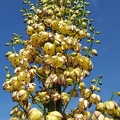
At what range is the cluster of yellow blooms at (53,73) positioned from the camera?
364cm

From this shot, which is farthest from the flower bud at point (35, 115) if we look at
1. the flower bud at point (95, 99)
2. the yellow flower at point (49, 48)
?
the yellow flower at point (49, 48)

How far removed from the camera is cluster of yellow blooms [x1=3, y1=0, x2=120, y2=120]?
3.64 meters

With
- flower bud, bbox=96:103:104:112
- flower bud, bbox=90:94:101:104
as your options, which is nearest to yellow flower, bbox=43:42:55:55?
flower bud, bbox=90:94:101:104

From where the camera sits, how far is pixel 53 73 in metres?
3.87

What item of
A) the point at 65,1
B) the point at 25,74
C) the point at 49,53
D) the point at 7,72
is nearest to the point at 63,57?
the point at 49,53

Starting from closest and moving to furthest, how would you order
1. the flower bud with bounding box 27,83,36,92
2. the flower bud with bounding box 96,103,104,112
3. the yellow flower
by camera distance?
the flower bud with bounding box 96,103,104,112 → the flower bud with bounding box 27,83,36,92 → the yellow flower

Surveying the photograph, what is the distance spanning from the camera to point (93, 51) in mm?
4328

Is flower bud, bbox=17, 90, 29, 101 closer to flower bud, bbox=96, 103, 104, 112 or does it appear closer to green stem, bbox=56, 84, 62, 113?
green stem, bbox=56, 84, 62, 113

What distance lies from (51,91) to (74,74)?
346mm

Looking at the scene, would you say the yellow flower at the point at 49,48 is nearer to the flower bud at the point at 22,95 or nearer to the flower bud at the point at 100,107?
the flower bud at the point at 22,95

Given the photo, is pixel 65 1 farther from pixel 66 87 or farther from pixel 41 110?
pixel 41 110

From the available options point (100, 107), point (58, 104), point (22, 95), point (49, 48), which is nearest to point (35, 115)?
point (22, 95)

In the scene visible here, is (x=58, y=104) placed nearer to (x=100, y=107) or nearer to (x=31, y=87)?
(x=31, y=87)

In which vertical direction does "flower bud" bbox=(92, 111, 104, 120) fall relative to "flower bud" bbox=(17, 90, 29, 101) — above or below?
below
